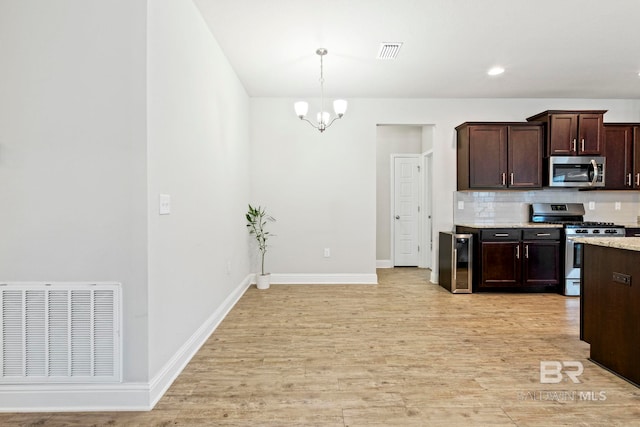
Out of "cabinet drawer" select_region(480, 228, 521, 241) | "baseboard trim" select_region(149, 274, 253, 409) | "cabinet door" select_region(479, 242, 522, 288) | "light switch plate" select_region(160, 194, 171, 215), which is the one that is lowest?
"baseboard trim" select_region(149, 274, 253, 409)

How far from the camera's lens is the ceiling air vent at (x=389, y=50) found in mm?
3084

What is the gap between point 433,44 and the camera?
310cm

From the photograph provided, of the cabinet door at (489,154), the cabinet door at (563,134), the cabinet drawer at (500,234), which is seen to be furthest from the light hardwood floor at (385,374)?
the cabinet door at (563,134)

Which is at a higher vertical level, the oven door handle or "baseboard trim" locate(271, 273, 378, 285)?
the oven door handle

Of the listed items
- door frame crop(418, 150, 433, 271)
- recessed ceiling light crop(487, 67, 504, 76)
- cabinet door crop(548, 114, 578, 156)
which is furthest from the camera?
door frame crop(418, 150, 433, 271)

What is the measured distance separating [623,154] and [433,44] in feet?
11.8

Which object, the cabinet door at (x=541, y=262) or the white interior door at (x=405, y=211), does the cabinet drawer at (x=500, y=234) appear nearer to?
the cabinet door at (x=541, y=262)

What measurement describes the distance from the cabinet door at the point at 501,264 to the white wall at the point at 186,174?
331 centimetres

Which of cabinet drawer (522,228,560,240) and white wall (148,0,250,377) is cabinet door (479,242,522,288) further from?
white wall (148,0,250,377)

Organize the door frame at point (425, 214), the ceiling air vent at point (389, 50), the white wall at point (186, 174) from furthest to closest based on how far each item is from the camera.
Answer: the door frame at point (425, 214)
the ceiling air vent at point (389, 50)
the white wall at point (186, 174)

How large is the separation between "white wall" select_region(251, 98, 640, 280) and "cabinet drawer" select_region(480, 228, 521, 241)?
24.8 inches

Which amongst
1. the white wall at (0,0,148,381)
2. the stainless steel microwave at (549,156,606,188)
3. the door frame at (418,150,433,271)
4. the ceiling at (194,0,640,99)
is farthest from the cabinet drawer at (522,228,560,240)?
the white wall at (0,0,148,381)

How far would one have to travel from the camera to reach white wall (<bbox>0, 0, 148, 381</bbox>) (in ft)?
5.88

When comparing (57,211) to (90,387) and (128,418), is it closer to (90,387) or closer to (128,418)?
(90,387)
